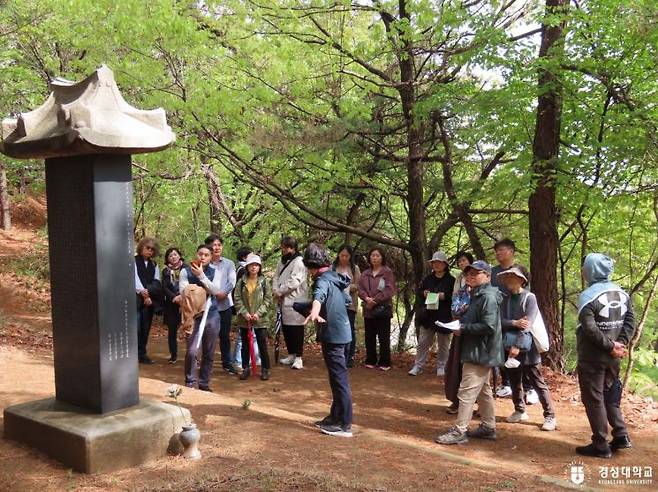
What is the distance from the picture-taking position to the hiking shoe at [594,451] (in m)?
5.29

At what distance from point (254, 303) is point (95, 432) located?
11.8ft

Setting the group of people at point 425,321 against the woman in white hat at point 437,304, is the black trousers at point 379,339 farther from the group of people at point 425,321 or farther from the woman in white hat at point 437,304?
the woman in white hat at point 437,304

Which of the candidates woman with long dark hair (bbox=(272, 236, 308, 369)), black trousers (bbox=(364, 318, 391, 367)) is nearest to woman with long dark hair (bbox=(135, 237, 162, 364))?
woman with long dark hair (bbox=(272, 236, 308, 369))

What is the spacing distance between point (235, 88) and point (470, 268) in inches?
234

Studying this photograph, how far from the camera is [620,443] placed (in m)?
5.41

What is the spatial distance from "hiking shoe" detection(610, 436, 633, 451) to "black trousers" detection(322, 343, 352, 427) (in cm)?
258

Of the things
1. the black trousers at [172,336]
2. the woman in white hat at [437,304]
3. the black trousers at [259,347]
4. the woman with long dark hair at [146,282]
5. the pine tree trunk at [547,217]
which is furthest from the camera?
the black trousers at [172,336]

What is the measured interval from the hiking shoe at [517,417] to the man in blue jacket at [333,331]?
6.74 ft

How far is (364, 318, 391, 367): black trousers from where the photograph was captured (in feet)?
28.9

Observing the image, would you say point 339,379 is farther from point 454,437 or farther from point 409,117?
point 409,117

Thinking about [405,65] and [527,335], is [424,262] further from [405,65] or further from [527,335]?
[527,335]

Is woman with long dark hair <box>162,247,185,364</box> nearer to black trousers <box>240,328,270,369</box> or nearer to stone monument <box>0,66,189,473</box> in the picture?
black trousers <box>240,328,270,369</box>

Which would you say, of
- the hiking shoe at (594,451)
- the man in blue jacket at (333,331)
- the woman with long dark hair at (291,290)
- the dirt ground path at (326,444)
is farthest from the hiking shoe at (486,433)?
the woman with long dark hair at (291,290)

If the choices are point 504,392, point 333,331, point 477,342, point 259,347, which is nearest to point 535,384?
point 477,342
